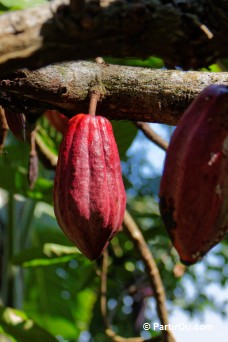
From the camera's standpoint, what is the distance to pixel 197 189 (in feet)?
2.58

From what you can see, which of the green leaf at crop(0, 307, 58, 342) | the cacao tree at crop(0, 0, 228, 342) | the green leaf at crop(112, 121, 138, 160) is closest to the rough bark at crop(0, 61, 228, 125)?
the cacao tree at crop(0, 0, 228, 342)

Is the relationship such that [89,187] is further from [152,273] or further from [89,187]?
[152,273]

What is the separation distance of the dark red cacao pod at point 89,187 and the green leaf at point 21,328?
1.08 m

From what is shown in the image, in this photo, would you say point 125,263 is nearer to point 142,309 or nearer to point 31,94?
point 142,309

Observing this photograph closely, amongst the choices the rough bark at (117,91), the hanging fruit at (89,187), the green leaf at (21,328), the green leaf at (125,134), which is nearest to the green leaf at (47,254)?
the green leaf at (21,328)

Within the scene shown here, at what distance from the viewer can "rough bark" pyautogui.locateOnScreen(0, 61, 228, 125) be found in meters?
1.14

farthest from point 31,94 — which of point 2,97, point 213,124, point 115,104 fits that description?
point 213,124

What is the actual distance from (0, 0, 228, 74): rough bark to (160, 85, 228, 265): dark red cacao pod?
130 mm

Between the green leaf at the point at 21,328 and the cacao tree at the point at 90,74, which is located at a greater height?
the cacao tree at the point at 90,74

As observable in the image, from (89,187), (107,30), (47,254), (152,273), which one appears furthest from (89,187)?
(47,254)

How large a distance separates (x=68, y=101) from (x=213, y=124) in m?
0.39

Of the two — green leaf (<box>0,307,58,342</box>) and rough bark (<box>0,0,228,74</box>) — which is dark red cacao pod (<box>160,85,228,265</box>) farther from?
green leaf (<box>0,307,58,342</box>)

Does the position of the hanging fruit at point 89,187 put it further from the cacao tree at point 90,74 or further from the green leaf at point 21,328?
the green leaf at point 21,328

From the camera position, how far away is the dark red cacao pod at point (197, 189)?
785 mm
